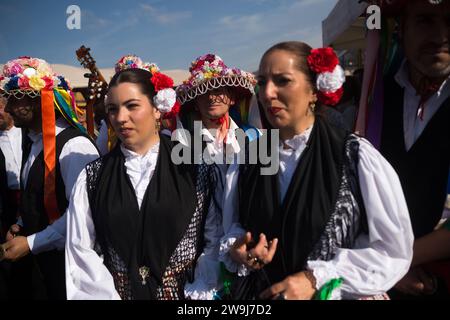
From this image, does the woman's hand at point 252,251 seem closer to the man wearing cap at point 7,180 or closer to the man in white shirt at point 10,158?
the man wearing cap at point 7,180

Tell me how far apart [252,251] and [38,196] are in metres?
1.81

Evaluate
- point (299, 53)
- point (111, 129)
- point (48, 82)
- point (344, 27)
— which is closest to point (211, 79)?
point (111, 129)

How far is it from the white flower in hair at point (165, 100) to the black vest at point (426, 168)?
128 cm

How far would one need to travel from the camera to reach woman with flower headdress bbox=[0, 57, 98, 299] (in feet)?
8.00

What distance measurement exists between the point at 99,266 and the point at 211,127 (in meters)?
1.85

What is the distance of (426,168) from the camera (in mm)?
1671

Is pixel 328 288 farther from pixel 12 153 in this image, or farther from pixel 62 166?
pixel 12 153

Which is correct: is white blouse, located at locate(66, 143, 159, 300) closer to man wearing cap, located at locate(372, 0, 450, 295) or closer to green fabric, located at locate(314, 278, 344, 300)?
green fabric, located at locate(314, 278, 344, 300)

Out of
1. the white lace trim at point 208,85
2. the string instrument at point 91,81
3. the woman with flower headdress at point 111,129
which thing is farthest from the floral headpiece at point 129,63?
the white lace trim at point 208,85


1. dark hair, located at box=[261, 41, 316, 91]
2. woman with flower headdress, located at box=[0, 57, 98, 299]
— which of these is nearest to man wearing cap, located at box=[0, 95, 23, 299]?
woman with flower headdress, located at box=[0, 57, 98, 299]

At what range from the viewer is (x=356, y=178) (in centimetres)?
157

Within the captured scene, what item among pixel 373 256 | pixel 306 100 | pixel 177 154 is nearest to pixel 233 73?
pixel 177 154

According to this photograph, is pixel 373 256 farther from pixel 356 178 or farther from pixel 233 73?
pixel 233 73

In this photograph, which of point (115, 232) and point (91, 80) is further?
point (91, 80)
